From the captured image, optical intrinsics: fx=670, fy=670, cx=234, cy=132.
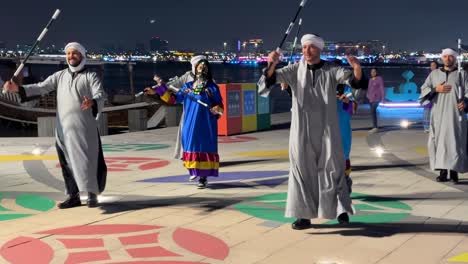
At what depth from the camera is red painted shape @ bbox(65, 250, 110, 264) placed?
17.1ft

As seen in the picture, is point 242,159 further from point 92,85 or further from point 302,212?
point 302,212

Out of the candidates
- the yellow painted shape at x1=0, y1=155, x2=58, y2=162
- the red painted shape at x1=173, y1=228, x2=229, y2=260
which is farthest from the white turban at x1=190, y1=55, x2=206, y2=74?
the yellow painted shape at x1=0, y1=155, x2=58, y2=162

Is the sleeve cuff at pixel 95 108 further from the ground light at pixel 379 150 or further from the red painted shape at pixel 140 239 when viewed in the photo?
the ground light at pixel 379 150

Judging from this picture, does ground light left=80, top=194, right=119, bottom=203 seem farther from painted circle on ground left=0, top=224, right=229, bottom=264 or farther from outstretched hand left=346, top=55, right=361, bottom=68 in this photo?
outstretched hand left=346, top=55, right=361, bottom=68

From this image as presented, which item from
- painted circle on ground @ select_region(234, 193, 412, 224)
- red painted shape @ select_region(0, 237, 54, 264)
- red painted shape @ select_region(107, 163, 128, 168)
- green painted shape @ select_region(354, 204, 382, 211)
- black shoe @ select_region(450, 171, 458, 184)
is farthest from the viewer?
red painted shape @ select_region(107, 163, 128, 168)

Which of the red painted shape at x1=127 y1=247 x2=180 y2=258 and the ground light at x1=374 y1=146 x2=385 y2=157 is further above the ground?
the red painted shape at x1=127 y1=247 x2=180 y2=258

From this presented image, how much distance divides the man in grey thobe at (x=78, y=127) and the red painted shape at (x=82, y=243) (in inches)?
55.2

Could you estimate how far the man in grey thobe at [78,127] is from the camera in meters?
7.18

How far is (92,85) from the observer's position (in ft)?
23.6

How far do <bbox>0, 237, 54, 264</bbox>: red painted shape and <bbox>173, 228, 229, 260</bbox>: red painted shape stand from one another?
110 centimetres

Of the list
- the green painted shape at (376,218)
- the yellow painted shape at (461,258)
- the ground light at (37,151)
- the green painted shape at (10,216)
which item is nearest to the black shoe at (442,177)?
the green painted shape at (376,218)

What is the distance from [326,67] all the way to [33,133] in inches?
1062

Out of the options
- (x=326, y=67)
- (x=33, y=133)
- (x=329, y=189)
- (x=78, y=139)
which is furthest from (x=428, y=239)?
(x=33, y=133)

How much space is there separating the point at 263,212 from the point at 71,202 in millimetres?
2122
